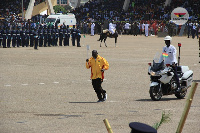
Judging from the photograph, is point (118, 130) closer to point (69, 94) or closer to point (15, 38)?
point (69, 94)

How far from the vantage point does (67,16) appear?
64812mm

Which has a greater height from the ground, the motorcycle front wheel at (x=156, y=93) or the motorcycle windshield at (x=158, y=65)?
the motorcycle windshield at (x=158, y=65)

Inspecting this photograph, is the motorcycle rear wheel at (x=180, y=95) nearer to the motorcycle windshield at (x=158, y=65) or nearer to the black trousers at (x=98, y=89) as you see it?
the motorcycle windshield at (x=158, y=65)

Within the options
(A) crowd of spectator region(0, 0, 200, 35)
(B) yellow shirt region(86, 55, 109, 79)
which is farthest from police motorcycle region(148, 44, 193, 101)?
(A) crowd of spectator region(0, 0, 200, 35)

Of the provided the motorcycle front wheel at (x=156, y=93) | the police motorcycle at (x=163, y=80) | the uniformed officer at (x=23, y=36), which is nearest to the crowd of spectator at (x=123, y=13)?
the uniformed officer at (x=23, y=36)

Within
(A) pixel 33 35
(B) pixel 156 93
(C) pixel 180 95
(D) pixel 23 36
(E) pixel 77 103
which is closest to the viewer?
(E) pixel 77 103

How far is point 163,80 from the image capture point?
14102mm

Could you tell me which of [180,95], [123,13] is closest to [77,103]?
[180,95]

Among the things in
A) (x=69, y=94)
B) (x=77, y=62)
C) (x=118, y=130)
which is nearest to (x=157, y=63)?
(x=69, y=94)

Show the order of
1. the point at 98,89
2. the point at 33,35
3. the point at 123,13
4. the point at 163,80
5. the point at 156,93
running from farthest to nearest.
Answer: the point at 123,13 < the point at 33,35 < the point at 163,80 < the point at 156,93 < the point at 98,89

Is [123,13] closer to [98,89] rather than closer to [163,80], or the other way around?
[163,80]

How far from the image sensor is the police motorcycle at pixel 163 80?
13992mm

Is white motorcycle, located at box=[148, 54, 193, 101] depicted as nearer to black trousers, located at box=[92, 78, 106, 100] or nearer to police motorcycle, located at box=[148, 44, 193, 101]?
police motorcycle, located at box=[148, 44, 193, 101]

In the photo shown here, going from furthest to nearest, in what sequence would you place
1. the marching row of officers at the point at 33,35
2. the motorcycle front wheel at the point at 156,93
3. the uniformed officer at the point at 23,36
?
the uniformed officer at the point at 23,36, the marching row of officers at the point at 33,35, the motorcycle front wheel at the point at 156,93
